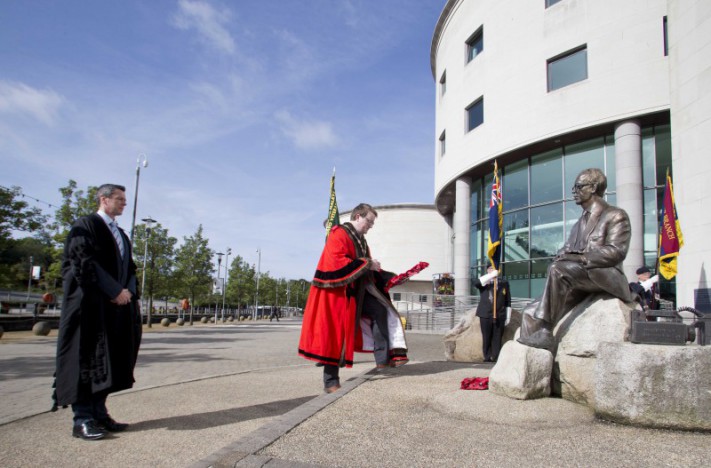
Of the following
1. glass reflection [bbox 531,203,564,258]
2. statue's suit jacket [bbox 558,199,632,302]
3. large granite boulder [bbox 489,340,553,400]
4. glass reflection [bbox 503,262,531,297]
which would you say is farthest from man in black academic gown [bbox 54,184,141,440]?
glass reflection [bbox 503,262,531,297]

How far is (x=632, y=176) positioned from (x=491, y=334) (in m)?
12.4

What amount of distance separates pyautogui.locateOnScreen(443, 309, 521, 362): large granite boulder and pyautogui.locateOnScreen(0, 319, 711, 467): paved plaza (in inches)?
137

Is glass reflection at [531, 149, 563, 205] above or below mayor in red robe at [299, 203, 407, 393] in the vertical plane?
above

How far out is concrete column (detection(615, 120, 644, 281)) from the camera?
17.9 meters

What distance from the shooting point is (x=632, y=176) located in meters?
18.1

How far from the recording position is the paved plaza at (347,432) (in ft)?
9.64

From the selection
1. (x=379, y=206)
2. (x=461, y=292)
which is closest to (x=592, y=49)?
(x=461, y=292)

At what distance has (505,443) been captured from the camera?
323cm

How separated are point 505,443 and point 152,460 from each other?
95.4 inches

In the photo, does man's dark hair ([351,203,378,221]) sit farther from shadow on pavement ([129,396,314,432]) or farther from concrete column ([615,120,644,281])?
concrete column ([615,120,644,281])

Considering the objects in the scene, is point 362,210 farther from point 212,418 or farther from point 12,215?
point 12,215

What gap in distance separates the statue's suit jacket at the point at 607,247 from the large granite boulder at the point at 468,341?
4.84 m

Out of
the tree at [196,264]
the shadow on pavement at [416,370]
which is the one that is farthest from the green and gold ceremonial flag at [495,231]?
the tree at [196,264]

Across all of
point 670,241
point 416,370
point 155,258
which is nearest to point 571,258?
point 416,370
